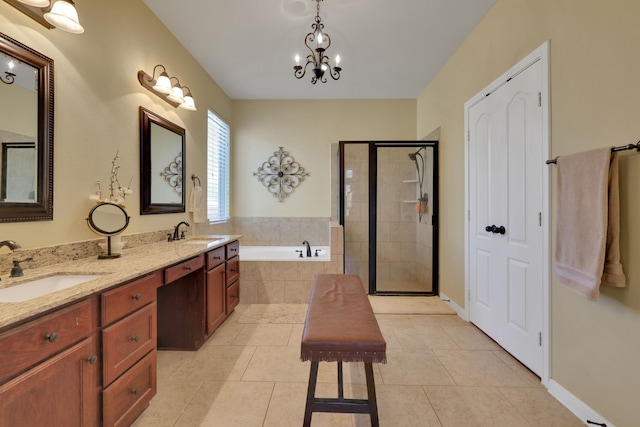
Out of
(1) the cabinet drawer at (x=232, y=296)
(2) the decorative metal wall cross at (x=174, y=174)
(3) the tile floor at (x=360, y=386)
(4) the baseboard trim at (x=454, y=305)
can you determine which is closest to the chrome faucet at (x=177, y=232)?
(2) the decorative metal wall cross at (x=174, y=174)

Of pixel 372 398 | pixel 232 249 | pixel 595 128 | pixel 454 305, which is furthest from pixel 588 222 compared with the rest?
pixel 232 249

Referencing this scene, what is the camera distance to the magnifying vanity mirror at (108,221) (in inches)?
72.2

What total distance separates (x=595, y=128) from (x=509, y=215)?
2.85 ft

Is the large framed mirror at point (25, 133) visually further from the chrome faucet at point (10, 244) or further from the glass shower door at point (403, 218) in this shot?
the glass shower door at point (403, 218)

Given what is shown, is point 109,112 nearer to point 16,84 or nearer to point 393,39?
point 16,84

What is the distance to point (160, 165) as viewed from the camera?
105 inches

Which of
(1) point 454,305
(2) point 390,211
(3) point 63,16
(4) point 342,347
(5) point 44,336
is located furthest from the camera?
(2) point 390,211

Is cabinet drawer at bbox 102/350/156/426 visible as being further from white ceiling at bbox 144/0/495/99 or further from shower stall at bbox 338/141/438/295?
shower stall at bbox 338/141/438/295

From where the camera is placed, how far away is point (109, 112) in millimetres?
2059

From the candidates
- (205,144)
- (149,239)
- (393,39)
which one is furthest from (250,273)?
(393,39)

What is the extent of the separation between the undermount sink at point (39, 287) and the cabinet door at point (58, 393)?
370 millimetres

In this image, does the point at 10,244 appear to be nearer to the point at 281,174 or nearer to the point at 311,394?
the point at 311,394

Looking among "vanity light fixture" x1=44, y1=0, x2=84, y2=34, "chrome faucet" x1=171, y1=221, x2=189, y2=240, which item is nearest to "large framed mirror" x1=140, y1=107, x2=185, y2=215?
"chrome faucet" x1=171, y1=221, x2=189, y2=240

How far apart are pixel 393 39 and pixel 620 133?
2192 millimetres
